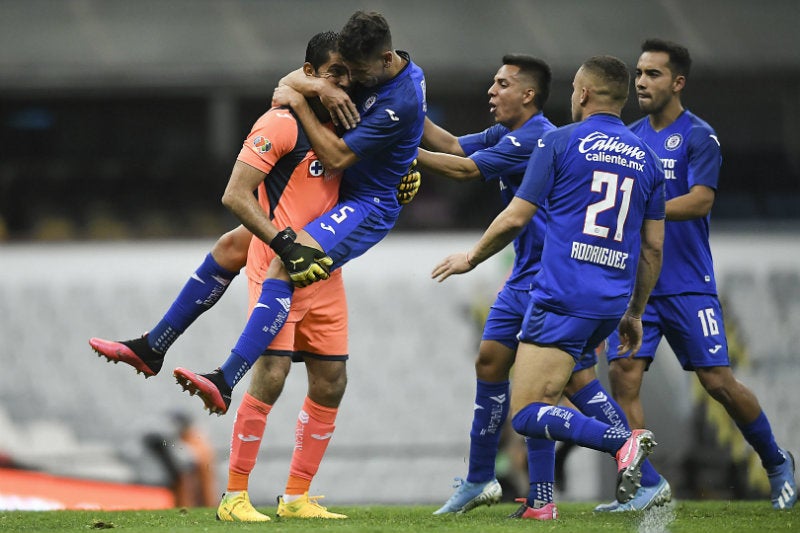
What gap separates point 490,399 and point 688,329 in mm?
1193

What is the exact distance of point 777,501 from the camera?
6473mm

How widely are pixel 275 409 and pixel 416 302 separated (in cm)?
201

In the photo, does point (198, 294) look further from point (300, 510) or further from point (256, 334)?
point (300, 510)

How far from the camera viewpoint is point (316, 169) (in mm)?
5613

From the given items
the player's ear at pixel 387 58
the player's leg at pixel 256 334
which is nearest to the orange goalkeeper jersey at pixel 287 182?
the player's leg at pixel 256 334

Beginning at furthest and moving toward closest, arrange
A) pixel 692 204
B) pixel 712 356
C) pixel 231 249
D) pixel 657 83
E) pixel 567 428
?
pixel 657 83 → pixel 712 356 → pixel 692 204 → pixel 231 249 → pixel 567 428

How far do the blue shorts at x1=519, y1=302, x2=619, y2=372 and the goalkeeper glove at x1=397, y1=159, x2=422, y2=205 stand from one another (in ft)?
3.52

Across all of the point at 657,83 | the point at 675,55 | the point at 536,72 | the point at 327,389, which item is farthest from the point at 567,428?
the point at 675,55

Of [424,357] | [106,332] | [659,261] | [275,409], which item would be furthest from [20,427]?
[659,261]

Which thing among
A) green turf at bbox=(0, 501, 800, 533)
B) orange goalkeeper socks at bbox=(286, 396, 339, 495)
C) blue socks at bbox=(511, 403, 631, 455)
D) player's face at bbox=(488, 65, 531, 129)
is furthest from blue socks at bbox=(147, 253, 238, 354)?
blue socks at bbox=(511, 403, 631, 455)

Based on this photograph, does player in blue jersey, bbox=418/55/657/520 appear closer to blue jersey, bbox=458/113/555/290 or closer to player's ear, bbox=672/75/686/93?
blue jersey, bbox=458/113/555/290

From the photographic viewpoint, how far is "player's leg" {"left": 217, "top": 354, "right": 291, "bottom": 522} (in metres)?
5.50

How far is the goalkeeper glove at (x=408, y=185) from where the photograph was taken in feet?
19.6

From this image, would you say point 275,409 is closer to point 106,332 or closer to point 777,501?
point 106,332
